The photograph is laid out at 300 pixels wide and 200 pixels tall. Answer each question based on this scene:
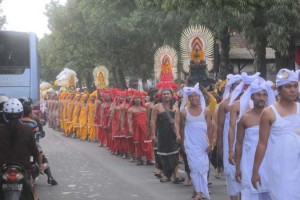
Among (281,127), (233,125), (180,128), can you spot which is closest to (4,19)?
(180,128)

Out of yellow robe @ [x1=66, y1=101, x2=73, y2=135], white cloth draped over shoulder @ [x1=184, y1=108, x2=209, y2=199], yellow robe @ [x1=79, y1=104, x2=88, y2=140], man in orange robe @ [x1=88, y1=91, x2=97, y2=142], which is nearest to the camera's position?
A: white cloth draped over shoulder @ [x1=184, y1=108, x2=209, y2=199]

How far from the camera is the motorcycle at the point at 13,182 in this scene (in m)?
7.02

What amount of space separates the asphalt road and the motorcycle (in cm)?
333

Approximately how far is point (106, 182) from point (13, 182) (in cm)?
524

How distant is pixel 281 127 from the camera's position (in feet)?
20.2

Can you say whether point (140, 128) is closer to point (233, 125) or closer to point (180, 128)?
point (180, 128)

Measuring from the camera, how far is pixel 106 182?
12.2m

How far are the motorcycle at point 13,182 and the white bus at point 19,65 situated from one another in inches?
375

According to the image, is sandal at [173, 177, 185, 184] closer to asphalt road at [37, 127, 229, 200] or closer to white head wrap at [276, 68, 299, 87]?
asphalt road at [37, 127, 229, 200]

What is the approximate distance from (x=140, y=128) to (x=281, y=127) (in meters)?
9.33

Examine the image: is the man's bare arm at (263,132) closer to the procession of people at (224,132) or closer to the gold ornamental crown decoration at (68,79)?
the procession of people at (224,132)

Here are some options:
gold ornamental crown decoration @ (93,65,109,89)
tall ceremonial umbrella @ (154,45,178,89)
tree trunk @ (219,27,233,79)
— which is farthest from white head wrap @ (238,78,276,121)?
gold ornamental crown decoration @ (93,65,109,89)

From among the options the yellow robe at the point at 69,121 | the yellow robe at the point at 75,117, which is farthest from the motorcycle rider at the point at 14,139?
the yellow robe at the point at 69,121

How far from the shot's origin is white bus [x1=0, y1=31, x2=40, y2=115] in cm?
1670
